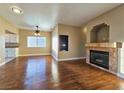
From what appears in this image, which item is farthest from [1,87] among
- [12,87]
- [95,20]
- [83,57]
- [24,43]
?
[24,43]

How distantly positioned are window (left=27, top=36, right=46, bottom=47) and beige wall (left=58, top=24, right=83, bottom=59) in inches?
181

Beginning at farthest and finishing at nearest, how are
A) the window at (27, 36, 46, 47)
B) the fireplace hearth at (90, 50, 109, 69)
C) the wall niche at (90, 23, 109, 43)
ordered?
the window at (27, 36, 46, 47) < the wall niche at (90, 23, 109, 43) < the fireplace hearth at (90, 50, 109, 69)

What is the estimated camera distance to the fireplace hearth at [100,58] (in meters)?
5.48

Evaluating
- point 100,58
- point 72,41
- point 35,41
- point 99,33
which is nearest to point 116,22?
point 100,58

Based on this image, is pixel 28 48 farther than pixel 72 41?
Yes

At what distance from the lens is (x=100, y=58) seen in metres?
5.98

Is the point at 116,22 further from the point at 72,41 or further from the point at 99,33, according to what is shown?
the point at 72,41

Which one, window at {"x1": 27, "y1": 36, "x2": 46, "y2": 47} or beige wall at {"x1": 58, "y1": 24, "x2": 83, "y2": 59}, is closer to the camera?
beige wall at {"x1": 58, "y1": 24, "x2": 83, "y2": 59}

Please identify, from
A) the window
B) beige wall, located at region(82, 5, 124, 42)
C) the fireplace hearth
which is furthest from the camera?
the window

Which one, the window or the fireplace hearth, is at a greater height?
the window

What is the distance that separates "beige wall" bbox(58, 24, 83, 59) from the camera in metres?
8.80

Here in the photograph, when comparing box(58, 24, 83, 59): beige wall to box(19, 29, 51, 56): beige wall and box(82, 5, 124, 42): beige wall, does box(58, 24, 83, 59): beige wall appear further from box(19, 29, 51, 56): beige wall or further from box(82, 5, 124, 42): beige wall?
box(19, 29, 51, 56): beige wall

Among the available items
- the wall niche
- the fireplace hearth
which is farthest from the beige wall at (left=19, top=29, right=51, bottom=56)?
the fireplace hearth

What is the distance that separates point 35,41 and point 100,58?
8.35 meters
